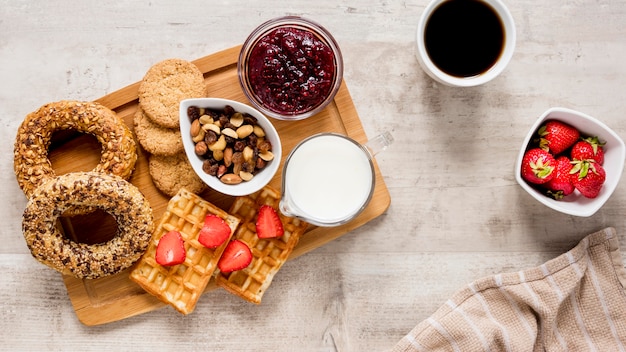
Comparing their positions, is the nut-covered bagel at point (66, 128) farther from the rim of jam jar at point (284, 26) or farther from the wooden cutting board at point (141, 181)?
the rim of jam jar at point (284, 26)

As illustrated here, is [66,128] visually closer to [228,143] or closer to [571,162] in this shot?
[228,143]

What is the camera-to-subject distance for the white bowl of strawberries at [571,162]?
1993 millimetres

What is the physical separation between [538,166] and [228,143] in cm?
105

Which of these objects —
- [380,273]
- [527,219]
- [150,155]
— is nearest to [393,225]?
[380,273]

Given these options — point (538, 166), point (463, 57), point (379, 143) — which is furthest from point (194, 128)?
point (538, 166)

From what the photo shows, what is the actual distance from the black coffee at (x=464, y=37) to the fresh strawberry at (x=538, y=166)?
34 centimetres

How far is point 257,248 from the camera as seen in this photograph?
83.0 inches

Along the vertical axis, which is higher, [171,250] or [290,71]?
[290,71]

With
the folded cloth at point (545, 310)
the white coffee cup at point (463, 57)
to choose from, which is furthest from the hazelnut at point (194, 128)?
the folded cloth at point (545, 310)

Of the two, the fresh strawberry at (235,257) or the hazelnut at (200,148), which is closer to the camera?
the hazelnut at (200,148)

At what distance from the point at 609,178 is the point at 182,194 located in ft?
4.88

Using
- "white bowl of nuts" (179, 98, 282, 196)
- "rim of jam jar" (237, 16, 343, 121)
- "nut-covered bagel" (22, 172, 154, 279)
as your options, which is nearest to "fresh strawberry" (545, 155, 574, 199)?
"rim of jam jar" (237, 16, 343, 121)

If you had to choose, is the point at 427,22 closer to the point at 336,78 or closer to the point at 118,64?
the point at 336,78

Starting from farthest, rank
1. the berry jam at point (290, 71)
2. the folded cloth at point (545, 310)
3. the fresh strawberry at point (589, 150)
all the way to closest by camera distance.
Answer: the folded cloth at point (545, 310), the fresh strawberry at point (589, 150), the berry jam at point (290, 71)
